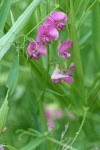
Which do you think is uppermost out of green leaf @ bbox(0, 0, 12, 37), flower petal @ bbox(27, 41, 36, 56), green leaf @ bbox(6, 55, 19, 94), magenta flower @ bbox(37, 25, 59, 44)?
green leaf @ bbox(0, 0, 12, 37)

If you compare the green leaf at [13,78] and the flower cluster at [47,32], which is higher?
the flower cluster at [47,32]

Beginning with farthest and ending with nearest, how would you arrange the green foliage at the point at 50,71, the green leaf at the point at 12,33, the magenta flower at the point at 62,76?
the magenta flower at the point at 62,76 → the green foliage at the point at 50,71 → the green leaf at the point at 12,33

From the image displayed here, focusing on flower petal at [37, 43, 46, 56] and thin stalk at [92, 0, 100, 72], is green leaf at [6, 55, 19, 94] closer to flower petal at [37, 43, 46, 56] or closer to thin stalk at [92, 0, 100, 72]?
flower petal at [37, 43, 46, 56]

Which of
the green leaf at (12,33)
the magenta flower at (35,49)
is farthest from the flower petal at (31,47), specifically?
the green leaf at (12,33)

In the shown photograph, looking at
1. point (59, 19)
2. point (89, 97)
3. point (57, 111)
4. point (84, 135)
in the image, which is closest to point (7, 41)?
point (59, 19)

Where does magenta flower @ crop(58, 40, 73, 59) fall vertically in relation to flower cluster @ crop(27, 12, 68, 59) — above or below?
below

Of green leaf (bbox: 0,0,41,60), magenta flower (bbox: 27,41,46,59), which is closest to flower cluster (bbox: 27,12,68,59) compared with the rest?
magenta flower (bbox: 27,41,46,59)

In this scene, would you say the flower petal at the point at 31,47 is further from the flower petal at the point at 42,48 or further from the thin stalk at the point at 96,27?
the thin stalk at the point at 96,27
